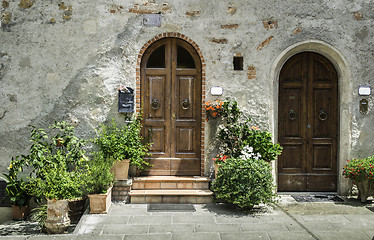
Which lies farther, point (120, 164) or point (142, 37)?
point (142, 37)

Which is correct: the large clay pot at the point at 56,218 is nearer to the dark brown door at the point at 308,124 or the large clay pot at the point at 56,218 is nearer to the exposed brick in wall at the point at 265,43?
the dark brown door at the point at 308,124

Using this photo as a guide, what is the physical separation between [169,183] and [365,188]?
325 cm

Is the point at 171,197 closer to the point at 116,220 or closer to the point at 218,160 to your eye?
the point at 218,160

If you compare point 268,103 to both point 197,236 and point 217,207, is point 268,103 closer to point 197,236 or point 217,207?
point 217,207

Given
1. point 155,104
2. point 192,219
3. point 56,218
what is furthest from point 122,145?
point 192,219

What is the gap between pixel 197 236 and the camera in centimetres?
489

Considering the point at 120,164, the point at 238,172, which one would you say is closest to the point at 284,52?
the point at 238,172

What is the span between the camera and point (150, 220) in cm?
547

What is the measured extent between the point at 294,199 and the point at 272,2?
3439 millimetres

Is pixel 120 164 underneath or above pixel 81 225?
above

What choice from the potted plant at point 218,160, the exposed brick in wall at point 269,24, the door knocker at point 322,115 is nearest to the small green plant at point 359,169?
the door knocker at point 322,115

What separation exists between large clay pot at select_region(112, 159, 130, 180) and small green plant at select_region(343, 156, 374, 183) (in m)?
3.65

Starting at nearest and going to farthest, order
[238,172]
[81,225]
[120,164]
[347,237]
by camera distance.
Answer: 1. [347,237]
2. [81,225]
3. [238,172]
4. [120,164]

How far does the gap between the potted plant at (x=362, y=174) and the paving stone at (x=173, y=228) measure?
2917 millimetres
